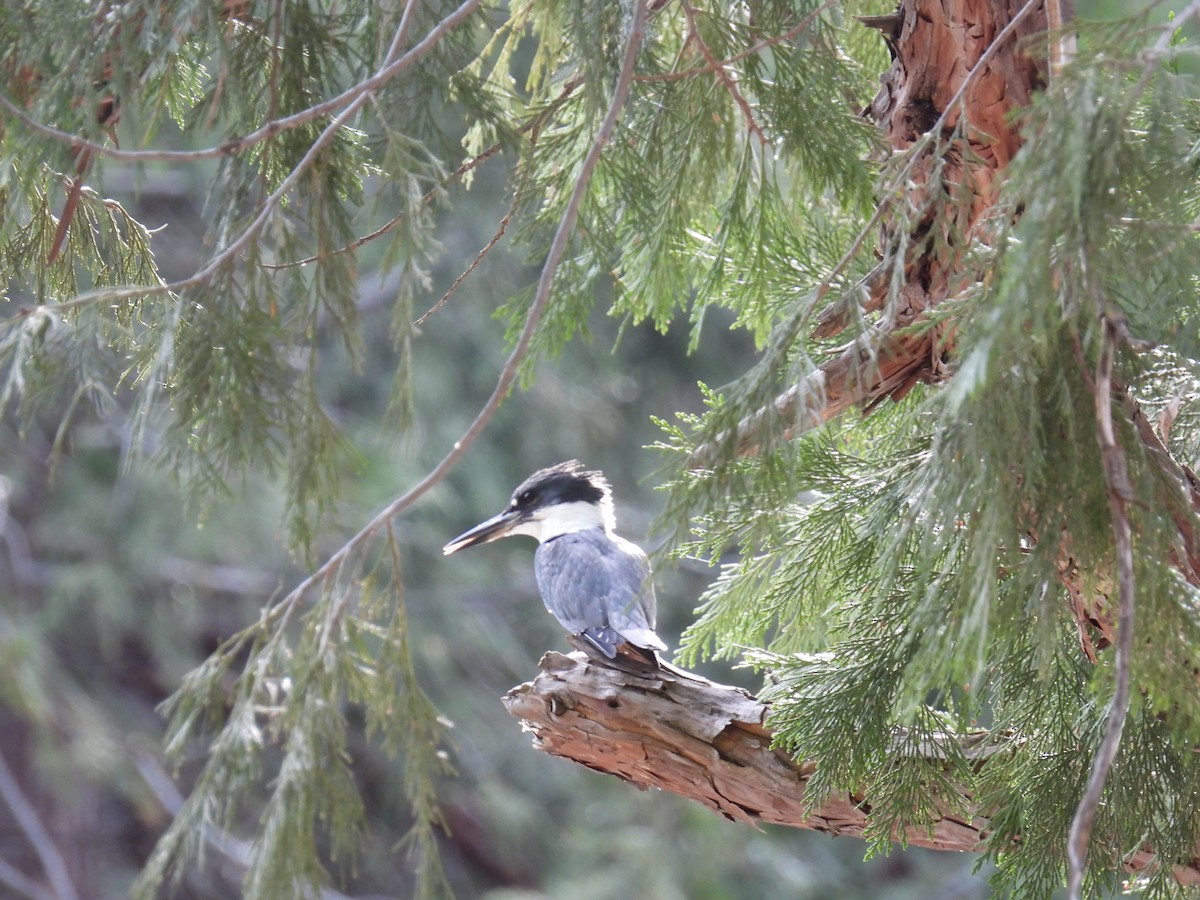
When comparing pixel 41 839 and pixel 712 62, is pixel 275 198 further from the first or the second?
pixel 41 839

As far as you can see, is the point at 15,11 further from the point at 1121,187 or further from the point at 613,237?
the point at 1121,187

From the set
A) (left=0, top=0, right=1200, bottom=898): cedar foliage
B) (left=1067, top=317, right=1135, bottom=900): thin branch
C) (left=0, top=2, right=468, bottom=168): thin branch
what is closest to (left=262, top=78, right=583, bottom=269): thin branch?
(left=0, top=0, right=1200, bottom=898): cedar foliage

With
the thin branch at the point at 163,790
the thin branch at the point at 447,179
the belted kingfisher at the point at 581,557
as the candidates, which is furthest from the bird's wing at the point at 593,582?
the thin branch at the point at 163,790

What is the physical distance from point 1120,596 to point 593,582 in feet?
5.64

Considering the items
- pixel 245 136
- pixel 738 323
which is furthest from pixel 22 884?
pixel 245 136

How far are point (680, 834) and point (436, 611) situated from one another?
162 centimetres

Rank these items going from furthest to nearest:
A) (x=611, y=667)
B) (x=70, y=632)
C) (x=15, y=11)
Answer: (x=70, y=632) → (x=611, y=667) → (x=15, y=11)

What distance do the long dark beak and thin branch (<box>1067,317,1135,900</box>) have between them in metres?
1.90

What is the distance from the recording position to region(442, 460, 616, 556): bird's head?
301 cm

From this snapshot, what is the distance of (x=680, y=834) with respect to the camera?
5766 mm

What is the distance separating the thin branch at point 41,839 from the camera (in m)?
4.83

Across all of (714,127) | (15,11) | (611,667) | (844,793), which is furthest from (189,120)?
(844,793)

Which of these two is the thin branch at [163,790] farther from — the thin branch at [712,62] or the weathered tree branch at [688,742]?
the thin branch at [712,62]

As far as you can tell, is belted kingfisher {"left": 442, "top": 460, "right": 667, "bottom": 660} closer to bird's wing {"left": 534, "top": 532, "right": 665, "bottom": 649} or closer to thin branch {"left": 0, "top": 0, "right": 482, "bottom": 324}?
bird's wing {"left": 534, "top": 532, "right": 665, "bottom": 649}
